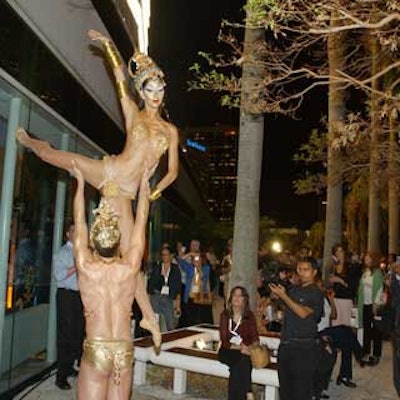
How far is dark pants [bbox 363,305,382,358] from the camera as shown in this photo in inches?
391

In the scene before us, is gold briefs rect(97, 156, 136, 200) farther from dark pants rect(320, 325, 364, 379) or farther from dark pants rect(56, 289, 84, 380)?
dark pants rect(320, 325, 364, 379)

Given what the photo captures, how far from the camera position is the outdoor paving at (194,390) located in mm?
6996

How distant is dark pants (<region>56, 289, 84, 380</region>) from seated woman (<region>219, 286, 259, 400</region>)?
2007mm

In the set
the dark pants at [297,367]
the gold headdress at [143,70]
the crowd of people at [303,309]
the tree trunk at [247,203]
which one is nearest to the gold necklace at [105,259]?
the gold headdress at [143,70]

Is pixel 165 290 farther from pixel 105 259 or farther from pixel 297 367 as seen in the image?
pixel 105 259

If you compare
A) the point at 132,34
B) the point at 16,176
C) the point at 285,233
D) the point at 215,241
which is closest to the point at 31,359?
the point at 16,176

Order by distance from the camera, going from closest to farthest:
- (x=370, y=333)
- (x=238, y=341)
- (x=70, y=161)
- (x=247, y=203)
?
(x=70, y=161) → (x=238, y=341) → (x=247, y=203) → (x=370, y=333)

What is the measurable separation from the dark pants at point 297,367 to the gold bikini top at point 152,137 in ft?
8.12

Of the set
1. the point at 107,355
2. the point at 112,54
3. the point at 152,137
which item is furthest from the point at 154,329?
the point at 112,54

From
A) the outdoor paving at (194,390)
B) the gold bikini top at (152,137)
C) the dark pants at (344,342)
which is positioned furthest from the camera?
the dark pants at (344,342)

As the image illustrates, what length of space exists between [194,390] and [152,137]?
4.23m

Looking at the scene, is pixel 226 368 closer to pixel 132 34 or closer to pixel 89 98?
pixel 89 98

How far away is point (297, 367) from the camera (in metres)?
5.66

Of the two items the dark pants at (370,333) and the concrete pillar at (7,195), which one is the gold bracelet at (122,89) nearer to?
the concrete pillar at (7,195)
